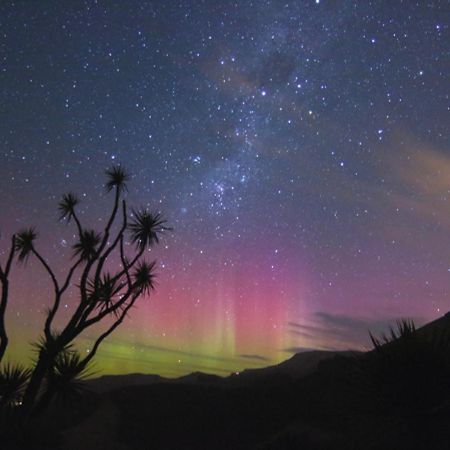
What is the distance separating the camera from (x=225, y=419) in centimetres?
1781

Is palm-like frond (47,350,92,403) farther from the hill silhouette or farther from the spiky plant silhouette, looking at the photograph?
the spiky plant silhouette

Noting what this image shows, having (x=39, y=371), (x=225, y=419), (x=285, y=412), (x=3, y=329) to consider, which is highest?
(x=3, y=329)

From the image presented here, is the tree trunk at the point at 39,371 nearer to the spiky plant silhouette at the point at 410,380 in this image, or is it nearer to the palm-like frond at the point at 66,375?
the palm-like frond at the point at 66,375

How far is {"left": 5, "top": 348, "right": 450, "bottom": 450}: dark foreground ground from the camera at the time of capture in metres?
13.1

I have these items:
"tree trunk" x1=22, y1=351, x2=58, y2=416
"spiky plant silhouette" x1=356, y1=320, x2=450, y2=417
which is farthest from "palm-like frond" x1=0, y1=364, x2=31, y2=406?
"spiky plant silhouette" x1=356, y1=320, x2=450, y2=417

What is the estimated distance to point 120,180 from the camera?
53.7 ft

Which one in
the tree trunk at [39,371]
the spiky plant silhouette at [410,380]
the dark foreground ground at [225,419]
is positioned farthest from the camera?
the tree trunk at [39,371]

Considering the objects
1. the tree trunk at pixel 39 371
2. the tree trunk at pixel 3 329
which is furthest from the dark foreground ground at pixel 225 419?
the tree trunk at pixel 3 329

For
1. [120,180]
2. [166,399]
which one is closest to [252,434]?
[166,399]

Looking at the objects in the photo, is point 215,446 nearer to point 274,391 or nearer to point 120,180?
point 274,391

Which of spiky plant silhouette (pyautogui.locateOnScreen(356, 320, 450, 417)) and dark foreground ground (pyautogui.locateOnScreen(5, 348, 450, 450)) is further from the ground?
spiky plant silhouette (pyautogui.locateOnScreen(356, 320, 450, 417))

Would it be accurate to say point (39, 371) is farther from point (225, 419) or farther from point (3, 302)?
point (225, 419)

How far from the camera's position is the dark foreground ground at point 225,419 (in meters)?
13.1

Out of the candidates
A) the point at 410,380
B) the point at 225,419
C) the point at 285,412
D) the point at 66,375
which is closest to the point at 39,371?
the point at 66,375
